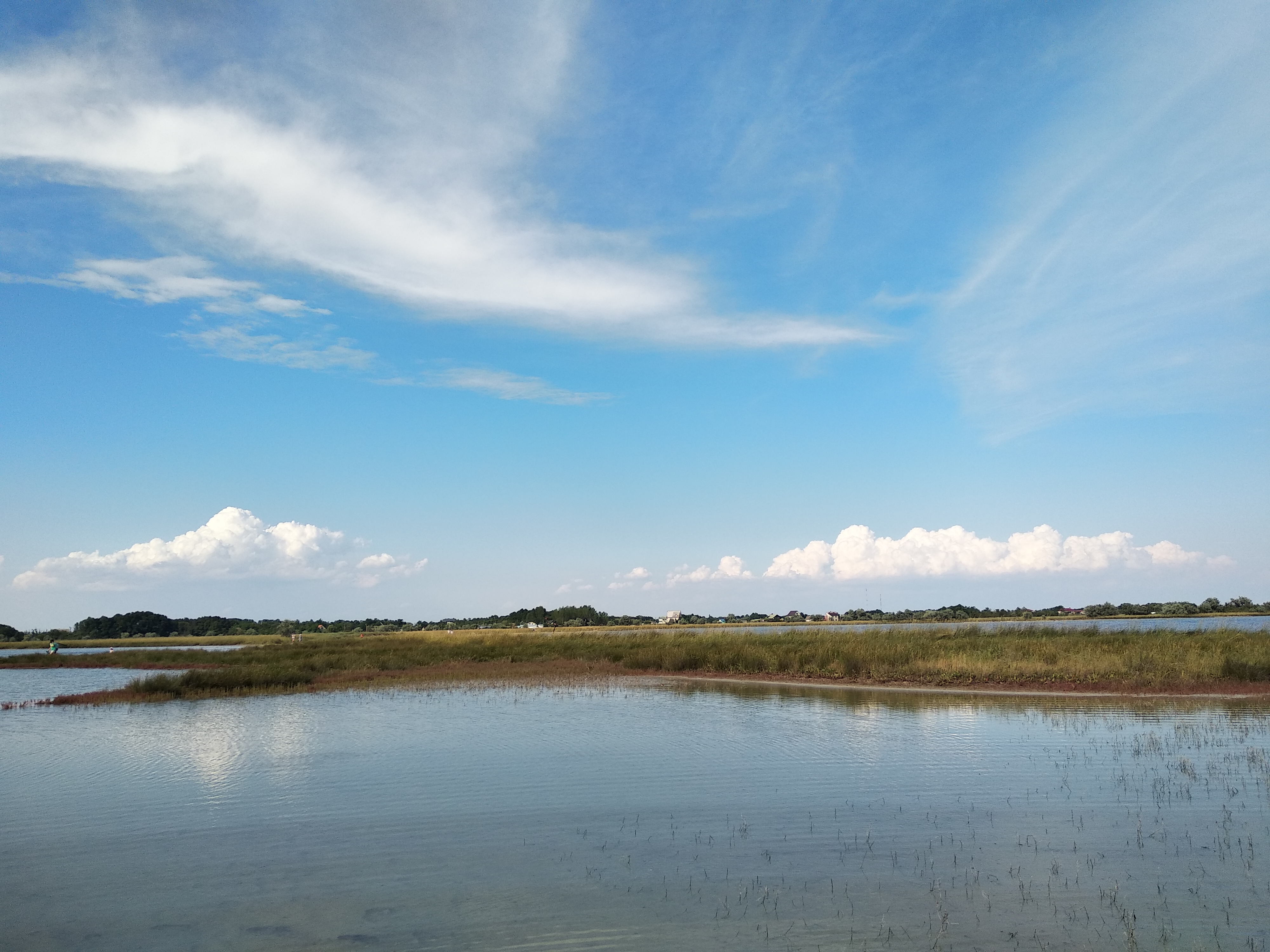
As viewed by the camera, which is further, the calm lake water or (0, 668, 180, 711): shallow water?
(0, 668, 180, 711): shallow water

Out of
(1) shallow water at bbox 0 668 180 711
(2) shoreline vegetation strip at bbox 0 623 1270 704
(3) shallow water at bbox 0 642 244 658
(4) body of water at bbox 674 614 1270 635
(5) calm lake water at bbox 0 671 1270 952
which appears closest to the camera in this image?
(5) calm lake water at bbox 0 671 1270 952

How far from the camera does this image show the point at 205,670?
36.0 meters

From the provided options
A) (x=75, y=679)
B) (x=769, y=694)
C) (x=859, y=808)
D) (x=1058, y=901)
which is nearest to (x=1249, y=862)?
(x=1058, y=901)

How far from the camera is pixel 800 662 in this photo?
3828 centimetres

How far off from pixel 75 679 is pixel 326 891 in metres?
44.3

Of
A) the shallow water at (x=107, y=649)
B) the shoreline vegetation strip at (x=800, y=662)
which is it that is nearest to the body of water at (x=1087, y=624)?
the shoreline vegetation strip at (x=800, y=662)

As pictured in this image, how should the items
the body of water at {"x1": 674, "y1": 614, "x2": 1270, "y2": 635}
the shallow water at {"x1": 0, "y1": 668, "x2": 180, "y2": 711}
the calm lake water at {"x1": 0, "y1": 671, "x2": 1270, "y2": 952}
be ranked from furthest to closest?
the body of water at {"x1": 674, "y1": 614, "x2": 1270, "y2": 635} < the shallow water at {"x1": 0, "y1": 668, "x2": 180, "y2": 711} < the calm lake water at {"x1": 0, "y1": 671, "x2": 1270, "y2": 952}

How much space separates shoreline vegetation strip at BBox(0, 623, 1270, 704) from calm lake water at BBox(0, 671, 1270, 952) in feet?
29.8

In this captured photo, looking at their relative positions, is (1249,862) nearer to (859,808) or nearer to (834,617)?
(859,808)

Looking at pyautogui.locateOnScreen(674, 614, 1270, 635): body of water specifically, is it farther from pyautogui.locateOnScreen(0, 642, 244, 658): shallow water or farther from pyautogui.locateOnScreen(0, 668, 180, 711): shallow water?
pyautogui.locateOnScreen(0, 642, 244, 658): shallow water

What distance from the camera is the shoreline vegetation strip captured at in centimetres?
3088

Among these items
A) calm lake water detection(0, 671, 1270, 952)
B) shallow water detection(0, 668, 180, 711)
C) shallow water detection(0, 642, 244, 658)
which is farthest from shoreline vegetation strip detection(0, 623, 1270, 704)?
shallow water detection(0, 642, 244, 658)

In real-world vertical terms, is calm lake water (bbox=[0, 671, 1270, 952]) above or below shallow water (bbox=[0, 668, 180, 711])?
above

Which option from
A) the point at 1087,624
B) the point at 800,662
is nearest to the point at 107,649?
the point at 800,662
